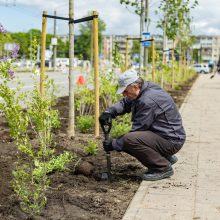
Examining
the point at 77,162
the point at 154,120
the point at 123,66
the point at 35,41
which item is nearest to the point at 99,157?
the point at 77,162

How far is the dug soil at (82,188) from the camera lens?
457 centimetres

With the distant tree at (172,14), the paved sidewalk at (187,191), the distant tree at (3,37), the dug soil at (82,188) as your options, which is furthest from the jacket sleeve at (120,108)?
the distant tree at (172,14)

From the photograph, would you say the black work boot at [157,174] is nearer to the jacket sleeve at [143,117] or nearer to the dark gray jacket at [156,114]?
the dark gray jacket at [156,114]

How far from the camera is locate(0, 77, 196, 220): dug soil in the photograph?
4570mm

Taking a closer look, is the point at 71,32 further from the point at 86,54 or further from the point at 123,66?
the point at 86,54

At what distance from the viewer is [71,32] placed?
7953mm

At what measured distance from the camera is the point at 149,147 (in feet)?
19.3

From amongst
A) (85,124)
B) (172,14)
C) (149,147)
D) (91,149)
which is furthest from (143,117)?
(172,14)

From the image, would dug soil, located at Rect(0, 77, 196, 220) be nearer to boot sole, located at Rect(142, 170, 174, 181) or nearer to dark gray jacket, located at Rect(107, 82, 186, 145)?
boot sole, located at Rect(142, 170, 174, 181)

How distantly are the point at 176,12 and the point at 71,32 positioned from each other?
Result: 11.6 m

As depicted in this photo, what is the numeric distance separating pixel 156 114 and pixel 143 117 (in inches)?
5.9

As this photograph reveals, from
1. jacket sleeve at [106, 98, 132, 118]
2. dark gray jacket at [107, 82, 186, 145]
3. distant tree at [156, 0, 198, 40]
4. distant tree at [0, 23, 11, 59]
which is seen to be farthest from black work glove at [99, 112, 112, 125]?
distant tree at [156, 0, 198, 40]

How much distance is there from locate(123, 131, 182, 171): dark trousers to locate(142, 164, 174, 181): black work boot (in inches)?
1.6

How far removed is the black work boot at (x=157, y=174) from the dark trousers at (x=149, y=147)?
0.04m
